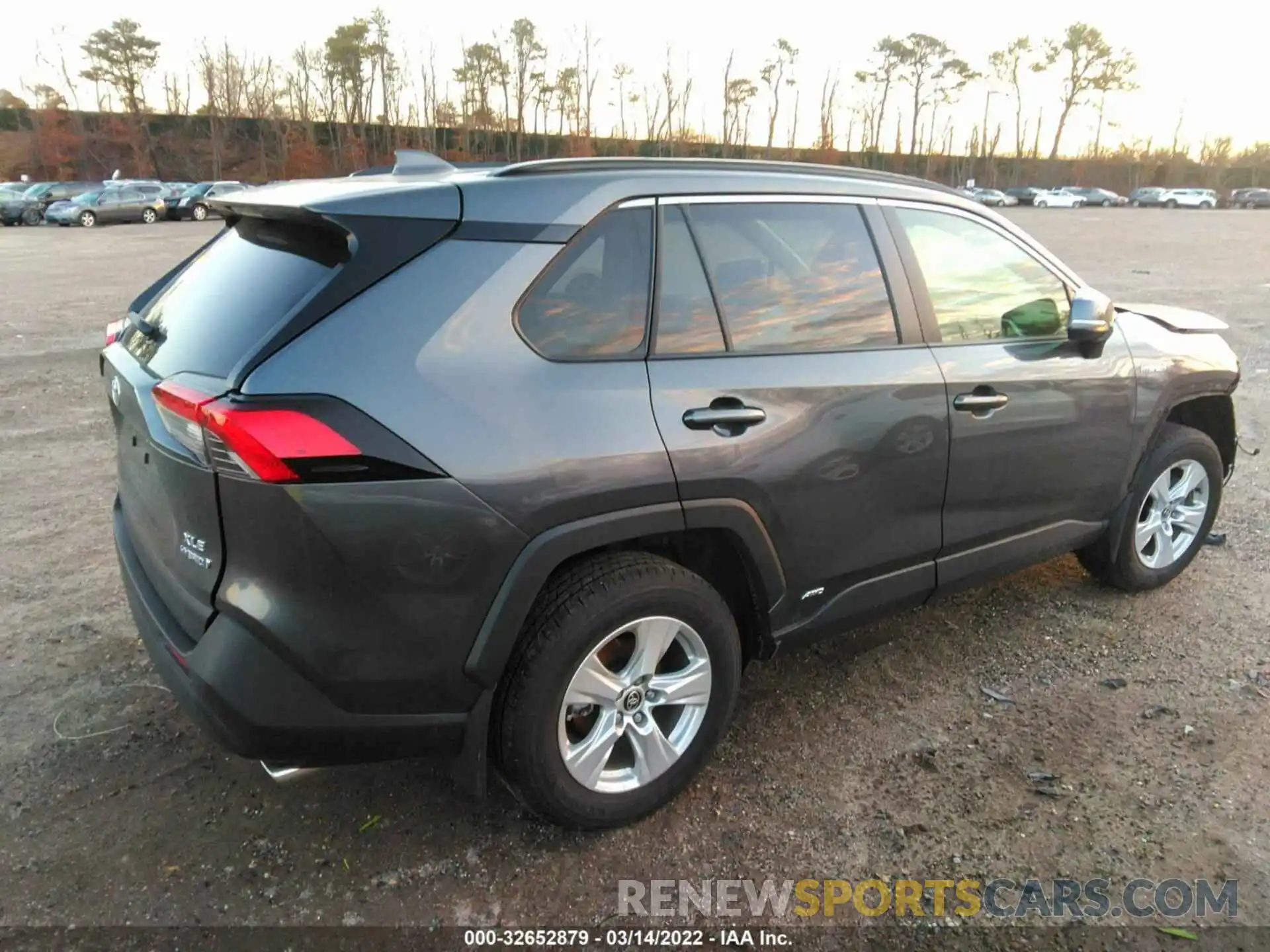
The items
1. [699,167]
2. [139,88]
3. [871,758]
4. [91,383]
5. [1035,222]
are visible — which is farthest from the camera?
[139,88]

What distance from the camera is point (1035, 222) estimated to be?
4041 cm

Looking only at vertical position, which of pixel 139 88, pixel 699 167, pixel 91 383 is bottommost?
pixel 91 383

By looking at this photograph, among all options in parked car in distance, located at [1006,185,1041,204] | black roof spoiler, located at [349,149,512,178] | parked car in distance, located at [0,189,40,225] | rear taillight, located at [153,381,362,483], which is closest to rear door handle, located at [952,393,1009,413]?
black roof spoiler, located at [349,149,512,178]

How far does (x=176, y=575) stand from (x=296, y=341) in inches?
29.9

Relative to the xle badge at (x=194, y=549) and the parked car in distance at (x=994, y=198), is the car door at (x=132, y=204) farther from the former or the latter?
the parked car in distance at (x=994, y=198)

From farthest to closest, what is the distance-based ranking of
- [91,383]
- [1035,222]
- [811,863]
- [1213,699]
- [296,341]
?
1. [1035,222]
2. [91,383]
3. [1213,699]
4. [811,863]
5. [296,341]

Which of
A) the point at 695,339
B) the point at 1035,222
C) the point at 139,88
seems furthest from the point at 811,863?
the point at 139,88

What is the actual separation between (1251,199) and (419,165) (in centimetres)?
8646

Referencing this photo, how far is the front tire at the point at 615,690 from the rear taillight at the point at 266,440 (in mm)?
732

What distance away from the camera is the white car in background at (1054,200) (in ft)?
217

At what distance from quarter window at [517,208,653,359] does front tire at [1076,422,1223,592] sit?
2.61 meters

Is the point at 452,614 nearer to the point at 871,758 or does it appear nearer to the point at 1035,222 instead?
the point at 871,758

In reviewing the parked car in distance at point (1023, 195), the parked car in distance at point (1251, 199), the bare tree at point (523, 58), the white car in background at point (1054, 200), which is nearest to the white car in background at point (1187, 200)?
the parked car in distance at point (1251, 199)

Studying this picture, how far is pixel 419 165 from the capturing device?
2.63 meters
